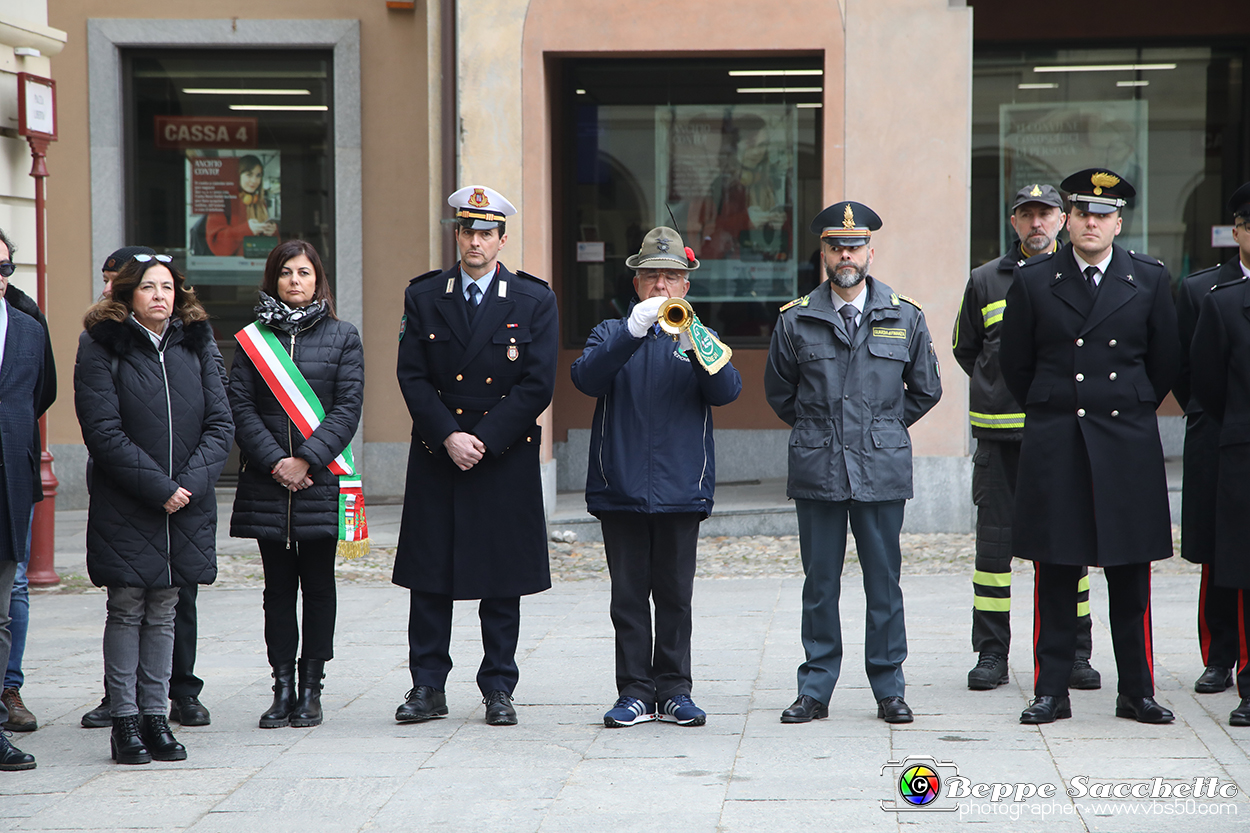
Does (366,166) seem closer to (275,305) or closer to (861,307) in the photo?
(275,305)

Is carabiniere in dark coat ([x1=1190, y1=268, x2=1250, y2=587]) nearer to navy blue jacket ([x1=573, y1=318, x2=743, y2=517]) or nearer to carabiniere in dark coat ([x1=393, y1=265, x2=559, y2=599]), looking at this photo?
navy blue jacket ([x1=573, y1=318, x2=743, y2=517])

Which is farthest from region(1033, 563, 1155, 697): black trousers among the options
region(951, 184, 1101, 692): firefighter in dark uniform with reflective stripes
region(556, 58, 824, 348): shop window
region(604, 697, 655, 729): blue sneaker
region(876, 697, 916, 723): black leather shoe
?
region(556, 58, 824, 348): shop window

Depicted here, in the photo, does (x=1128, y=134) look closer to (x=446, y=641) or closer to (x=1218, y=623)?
(x=1218, y=623)

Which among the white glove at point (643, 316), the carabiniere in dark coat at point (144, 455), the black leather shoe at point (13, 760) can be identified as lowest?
the black leather shoe at point (13, 760)

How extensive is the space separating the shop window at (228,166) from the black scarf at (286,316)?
7.00 m

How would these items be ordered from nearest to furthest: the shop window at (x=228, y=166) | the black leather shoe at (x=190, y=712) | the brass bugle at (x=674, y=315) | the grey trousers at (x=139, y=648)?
1. the grey trousers at (x=139, y=648)
2. the brass bugle at (x=674, y=315)
3. the black leather shoe at (x=190, y=712)
4. the shop window at (x=228, y=166)

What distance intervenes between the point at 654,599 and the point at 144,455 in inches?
82.9

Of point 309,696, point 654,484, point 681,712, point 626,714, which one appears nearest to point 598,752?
point 626,714

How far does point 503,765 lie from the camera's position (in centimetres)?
501

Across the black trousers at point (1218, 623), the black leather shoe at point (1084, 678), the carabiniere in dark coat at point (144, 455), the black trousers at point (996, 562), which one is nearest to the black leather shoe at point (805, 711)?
the black trousers at point (996, 562)

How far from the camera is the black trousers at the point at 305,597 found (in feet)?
18.9

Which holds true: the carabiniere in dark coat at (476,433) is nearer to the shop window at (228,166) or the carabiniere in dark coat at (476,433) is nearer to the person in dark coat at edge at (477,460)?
the person in dark coat at edge at (477,460)

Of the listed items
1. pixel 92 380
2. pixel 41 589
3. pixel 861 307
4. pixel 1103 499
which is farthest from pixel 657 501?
pixel 41 589

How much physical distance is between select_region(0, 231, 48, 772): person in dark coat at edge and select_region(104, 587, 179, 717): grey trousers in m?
0.41
